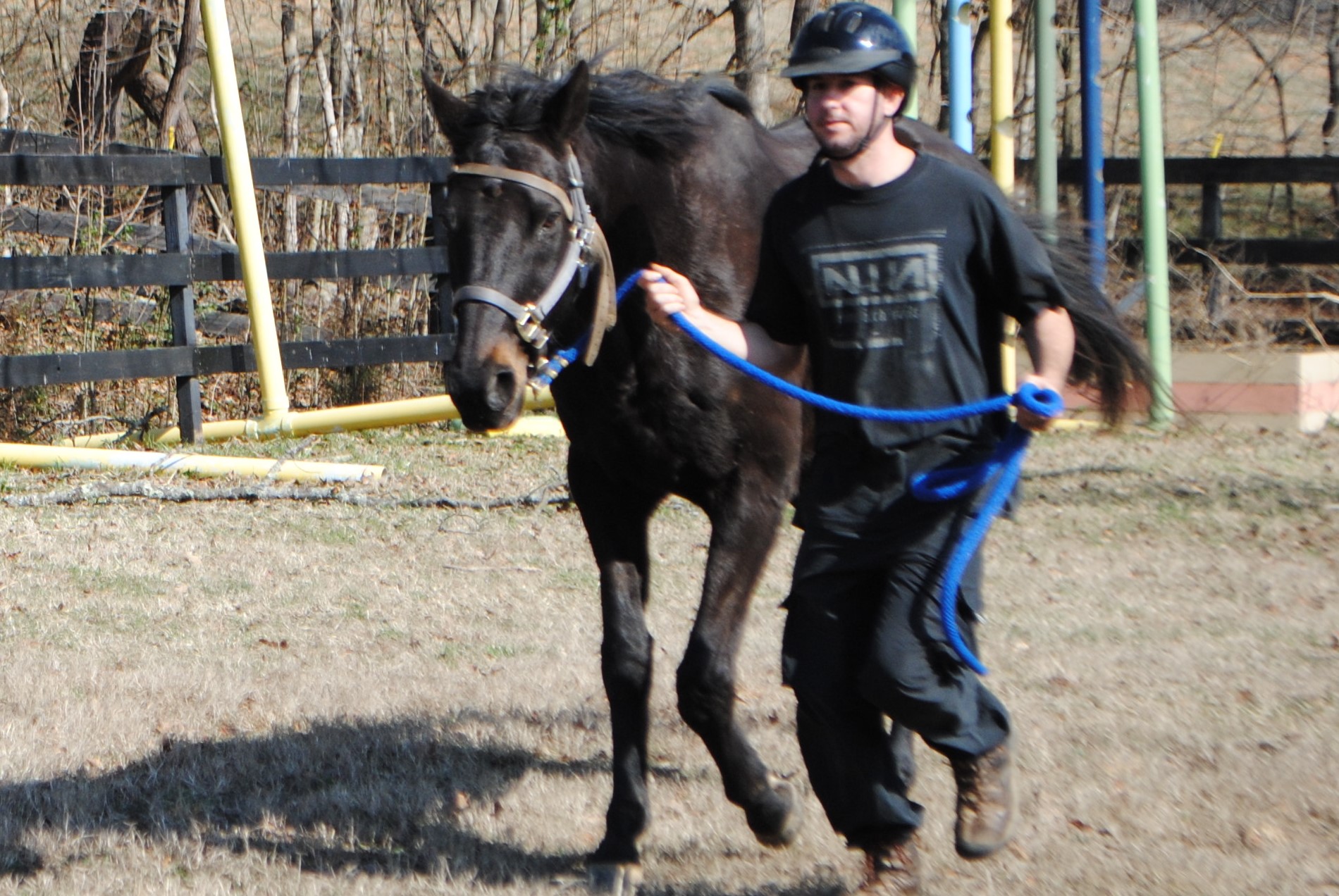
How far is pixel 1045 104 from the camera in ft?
29.7

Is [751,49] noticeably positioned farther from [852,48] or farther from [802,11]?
[852,48]

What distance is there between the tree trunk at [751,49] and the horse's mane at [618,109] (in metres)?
7.98

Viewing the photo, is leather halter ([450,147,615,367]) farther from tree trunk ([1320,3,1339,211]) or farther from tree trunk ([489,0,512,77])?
tree trunk ([1320,3,1339,211])

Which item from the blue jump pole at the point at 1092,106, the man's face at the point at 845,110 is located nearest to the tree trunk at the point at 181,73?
the blue jump pole at the point at 1092,106

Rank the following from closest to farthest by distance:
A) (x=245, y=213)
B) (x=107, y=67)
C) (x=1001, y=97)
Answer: (x=1001, y=97)
(x=245, y=213)
(x=107, y=67)

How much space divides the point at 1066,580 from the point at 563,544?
2.30 m

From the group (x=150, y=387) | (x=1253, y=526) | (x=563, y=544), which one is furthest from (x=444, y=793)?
(x=150, y=387)

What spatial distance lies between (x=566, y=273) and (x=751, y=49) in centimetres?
927

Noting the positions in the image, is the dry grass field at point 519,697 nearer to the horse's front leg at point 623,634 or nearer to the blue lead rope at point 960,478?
the horse's front leg at point 623,634

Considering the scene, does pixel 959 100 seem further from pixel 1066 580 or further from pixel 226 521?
pixel 226 521

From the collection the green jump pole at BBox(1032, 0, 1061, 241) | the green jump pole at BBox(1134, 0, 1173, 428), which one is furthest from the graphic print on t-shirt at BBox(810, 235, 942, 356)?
the green jump pole at BBox(1134, 0, 1173, 428)

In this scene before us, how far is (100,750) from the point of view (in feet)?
14.1

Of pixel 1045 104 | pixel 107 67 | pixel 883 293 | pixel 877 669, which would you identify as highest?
pixel 107 67

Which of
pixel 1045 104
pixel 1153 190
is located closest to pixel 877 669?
pixel 1045 104
